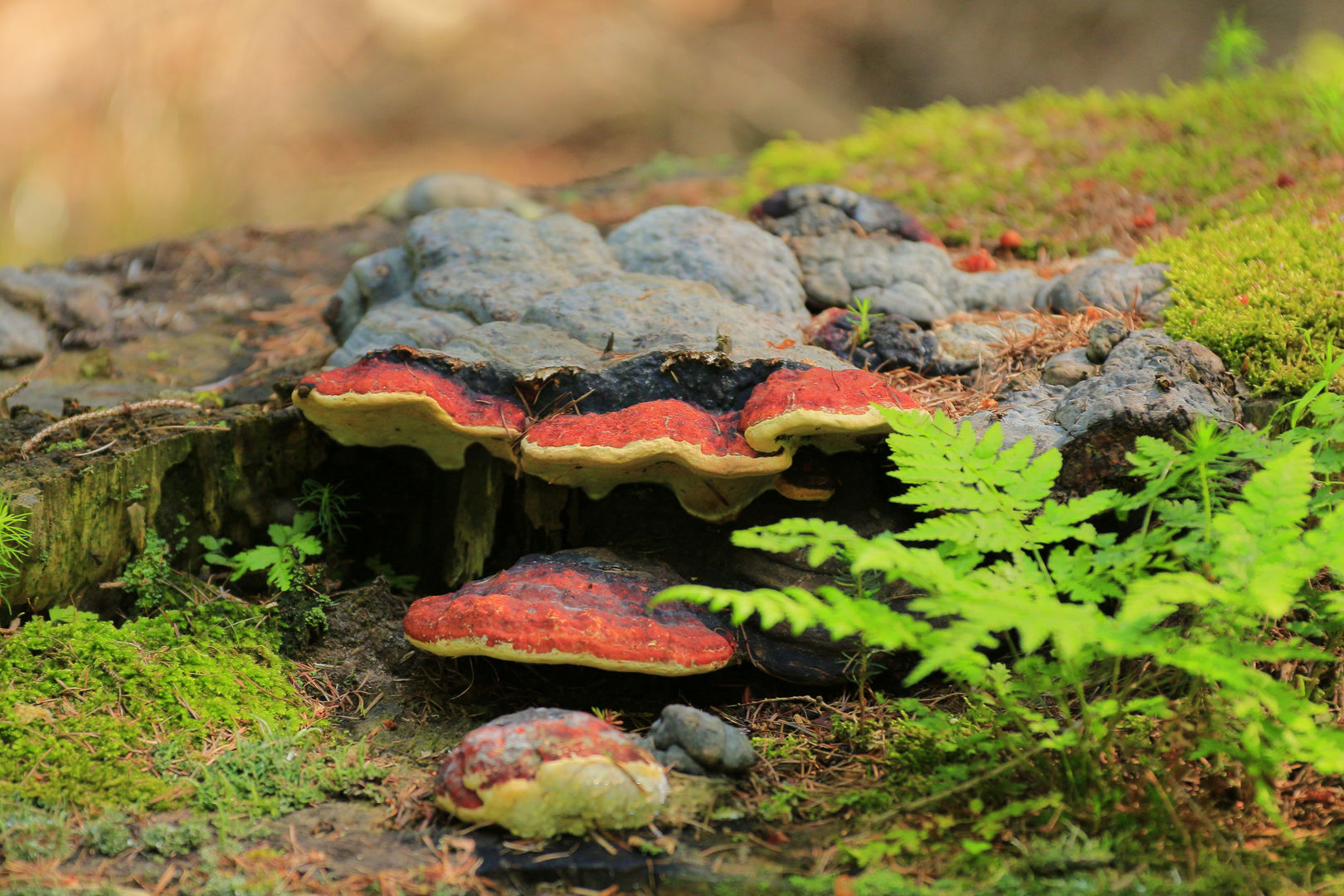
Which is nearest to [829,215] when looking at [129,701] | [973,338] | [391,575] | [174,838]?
[973,338]

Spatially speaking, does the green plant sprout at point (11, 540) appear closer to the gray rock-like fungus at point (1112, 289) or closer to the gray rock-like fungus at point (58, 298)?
the gray rock-like fungus at point (58, 298)

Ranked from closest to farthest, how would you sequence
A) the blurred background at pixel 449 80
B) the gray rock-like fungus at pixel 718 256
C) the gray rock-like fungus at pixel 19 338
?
the gray rock-like fungus at pixel 718 256 → the gray rock-like fungus at pixel 19 338 → the blurred background at pixel 449 80

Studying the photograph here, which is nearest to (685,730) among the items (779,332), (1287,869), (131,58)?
(1287,869)

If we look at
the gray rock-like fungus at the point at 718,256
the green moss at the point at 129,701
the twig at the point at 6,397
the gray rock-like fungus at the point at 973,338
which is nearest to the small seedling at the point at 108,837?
the green moss at the point at 129,701

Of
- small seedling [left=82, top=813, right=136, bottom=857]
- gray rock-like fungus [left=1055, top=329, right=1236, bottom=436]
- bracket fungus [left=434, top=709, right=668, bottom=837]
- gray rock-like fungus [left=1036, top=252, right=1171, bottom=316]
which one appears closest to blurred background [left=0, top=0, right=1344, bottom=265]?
small seedling [left=82, top=813, right=136, bottom=857]

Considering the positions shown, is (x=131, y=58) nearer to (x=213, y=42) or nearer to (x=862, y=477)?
(x=213, y=42)

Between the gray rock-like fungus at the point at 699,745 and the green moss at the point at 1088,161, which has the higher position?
the green moss at the point at 1088,161

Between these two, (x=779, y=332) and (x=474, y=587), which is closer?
(x=474, y=587)

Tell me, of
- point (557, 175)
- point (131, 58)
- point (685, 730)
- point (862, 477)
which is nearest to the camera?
point (685, 730)
